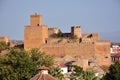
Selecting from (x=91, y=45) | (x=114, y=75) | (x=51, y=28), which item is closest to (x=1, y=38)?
(x=51, y=28)

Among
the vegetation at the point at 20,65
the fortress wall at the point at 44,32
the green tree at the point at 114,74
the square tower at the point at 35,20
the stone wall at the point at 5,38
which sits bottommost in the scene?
the green tree at the point at 114,74

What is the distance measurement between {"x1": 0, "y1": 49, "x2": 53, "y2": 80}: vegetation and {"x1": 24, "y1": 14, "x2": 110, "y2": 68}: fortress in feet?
37.6

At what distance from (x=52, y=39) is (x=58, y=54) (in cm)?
175

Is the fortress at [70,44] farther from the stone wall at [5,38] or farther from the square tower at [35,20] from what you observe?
the stone wall at [5,38]

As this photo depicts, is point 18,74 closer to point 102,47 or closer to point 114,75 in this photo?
point 114,75

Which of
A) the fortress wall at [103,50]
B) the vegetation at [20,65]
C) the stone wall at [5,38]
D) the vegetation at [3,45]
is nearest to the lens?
the vegetation at [20,65]

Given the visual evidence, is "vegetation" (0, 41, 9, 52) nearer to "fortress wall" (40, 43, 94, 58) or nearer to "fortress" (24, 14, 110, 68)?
"fortress" (24, 14, 110, 68)

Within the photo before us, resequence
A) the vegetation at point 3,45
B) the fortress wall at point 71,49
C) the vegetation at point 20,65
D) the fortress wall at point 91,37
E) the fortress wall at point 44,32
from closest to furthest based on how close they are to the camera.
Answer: the vegetation at point 20,65 < the fortress wall at point 71,49 < the fortress wall at point 91,37 < the fortress wall at point 44,32 < the vegetation at point 3,45

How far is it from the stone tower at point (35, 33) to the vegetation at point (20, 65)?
526 inches

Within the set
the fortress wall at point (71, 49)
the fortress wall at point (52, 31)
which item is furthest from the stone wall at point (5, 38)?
the fortress wall at point (71, 49)

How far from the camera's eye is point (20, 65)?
112 ft

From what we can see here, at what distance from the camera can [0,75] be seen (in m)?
34.5

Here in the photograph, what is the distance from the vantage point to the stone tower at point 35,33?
50.1 m

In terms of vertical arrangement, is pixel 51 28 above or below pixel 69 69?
above
